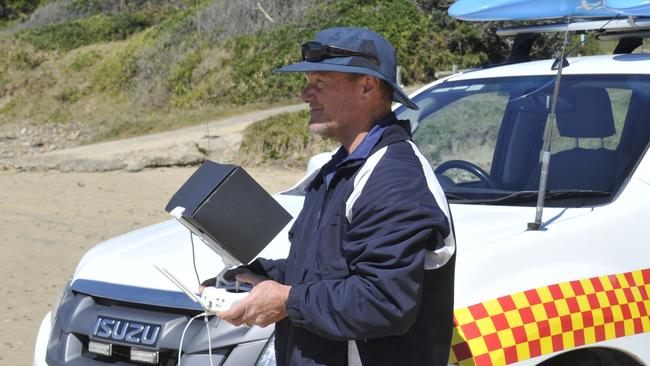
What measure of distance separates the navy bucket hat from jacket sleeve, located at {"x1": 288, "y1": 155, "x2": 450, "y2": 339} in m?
0.28

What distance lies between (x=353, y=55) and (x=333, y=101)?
0.13m

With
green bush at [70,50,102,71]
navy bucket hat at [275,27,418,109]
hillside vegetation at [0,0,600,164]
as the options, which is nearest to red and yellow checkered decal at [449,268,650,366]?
navy bucket hat at [275,27,418,109]

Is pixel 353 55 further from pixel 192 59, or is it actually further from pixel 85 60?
pixel 85 60

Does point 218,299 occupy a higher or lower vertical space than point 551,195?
higher

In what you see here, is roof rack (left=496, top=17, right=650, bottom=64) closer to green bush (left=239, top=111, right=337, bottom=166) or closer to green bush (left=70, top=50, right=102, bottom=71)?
green bush (left=239, top=111, right=337, bottom=166)

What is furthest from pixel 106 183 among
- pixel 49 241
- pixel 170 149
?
pixel 49 241

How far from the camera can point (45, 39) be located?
30.6 meters

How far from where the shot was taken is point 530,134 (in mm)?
4285

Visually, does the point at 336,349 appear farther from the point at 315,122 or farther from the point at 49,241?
the point at 49,241

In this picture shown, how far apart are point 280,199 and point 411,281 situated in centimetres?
186

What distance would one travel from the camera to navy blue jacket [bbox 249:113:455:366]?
7.77 ft

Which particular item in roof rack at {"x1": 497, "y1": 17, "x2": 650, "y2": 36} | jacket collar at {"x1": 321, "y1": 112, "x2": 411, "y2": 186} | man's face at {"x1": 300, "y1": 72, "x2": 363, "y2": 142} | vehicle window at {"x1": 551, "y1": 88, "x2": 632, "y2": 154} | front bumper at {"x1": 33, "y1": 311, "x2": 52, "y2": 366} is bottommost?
front bumper at {"x1": 33, "y1": 311, "x2": 52, "y2": 366}

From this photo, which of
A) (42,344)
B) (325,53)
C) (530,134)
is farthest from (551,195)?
(42,344)

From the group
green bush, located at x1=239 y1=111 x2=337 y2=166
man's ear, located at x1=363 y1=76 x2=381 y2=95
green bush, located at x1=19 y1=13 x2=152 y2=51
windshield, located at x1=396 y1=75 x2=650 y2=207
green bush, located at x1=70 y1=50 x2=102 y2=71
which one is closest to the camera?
man's ear, located at x1=363 y1=76 x2=381 y2=95
